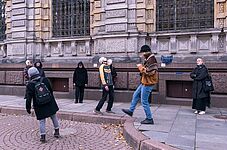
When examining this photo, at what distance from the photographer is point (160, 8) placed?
39.7 feet

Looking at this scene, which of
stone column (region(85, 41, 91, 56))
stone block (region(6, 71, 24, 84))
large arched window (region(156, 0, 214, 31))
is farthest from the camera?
stone block (region(6, 71, 24, 84))

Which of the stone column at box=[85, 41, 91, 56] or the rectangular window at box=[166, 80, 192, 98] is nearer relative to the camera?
the rectangular window at box=[166, 80, 192, 98]

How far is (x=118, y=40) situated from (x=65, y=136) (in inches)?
245

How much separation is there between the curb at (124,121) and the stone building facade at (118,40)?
3.28m

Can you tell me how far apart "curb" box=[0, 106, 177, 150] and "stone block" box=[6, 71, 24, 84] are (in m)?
4.02

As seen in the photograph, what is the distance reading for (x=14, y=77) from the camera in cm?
1418

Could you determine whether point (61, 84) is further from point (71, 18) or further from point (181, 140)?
point (181, 140)

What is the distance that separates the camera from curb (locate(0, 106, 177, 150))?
5207 mm

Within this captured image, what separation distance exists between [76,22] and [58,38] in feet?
4.08

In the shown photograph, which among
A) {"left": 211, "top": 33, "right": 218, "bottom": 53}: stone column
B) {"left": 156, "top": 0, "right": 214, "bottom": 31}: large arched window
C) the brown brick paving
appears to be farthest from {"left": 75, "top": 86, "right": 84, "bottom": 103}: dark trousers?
{"left": 211, "top": 33, "right": 218, "bottom": 53}: stone column

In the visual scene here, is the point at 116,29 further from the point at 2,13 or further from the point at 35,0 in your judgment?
the point at 2,13

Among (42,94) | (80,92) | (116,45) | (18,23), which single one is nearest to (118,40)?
(116,45)

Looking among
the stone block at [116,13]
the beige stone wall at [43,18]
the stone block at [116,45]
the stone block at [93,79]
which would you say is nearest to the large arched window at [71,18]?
the beige stone wall at [43,18]

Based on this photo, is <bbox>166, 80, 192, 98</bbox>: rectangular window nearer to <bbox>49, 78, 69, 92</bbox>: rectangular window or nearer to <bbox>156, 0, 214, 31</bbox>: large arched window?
<bbox>156, 0, 214, 31</bbox>: large arched window
